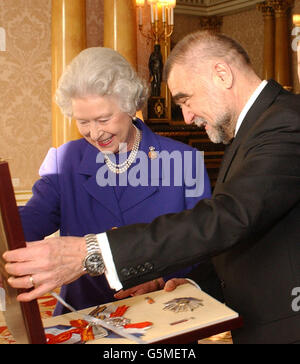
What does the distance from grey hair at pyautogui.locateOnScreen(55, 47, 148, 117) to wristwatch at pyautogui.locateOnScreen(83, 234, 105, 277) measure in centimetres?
94

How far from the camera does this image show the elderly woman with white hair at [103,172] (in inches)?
81.6

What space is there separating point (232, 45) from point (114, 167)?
802 mm

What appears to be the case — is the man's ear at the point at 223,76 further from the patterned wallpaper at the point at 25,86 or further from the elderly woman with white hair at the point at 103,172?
the patterned wallpaper at the point at 25,86

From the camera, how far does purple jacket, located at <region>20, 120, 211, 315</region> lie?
2.08 meters

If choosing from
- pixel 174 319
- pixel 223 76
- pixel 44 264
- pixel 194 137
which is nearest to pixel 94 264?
pixel 44 264

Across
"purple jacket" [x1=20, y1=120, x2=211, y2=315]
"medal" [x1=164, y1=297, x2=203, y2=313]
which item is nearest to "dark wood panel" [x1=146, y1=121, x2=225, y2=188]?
"purple jacket" [x1=20, y1=120, x2=211, y2=315]

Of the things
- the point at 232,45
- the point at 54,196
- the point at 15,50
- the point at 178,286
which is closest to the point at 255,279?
the point at 178,286

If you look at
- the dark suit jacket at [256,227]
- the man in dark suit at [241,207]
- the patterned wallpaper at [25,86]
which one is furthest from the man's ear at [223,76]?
the patterned wallpaper at [25,86]

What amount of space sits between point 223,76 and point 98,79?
591mm

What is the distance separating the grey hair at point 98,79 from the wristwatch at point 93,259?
0.94 meters

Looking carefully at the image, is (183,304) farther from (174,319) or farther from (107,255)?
(107,255)

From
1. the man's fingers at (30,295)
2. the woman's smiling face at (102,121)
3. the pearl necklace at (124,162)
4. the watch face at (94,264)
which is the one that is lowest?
the man's fingers at (30,295)

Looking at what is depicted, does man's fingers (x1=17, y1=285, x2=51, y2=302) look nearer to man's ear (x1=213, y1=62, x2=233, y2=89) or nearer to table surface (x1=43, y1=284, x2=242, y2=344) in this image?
table surface (x1=43, y1=284, x2=242, y2=344)
